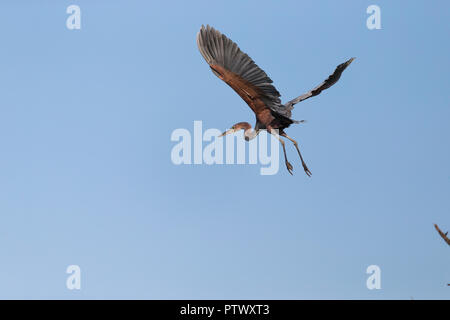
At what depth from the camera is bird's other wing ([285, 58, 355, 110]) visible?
10.8 m

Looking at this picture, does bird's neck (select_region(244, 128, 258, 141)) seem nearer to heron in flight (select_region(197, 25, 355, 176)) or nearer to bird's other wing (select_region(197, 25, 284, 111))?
heron in flight (select_region(197, 25, 355, 176))

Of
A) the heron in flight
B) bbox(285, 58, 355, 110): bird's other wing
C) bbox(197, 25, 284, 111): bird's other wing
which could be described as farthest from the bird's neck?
bbox(285, 58, 355, 110): bird's other wing

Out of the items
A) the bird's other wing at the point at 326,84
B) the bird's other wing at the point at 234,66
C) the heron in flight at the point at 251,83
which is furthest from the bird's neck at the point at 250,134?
the bird's other wing at the point at 326,84

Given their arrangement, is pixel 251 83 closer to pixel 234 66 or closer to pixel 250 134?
pixel 234 66

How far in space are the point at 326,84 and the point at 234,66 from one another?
5.45 ft

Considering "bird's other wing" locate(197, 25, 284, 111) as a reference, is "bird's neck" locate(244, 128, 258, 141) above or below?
below

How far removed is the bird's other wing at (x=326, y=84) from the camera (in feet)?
35.6

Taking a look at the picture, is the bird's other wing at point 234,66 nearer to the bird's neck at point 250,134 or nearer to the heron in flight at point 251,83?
the heron in flight at point 251,83

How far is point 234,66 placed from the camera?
10500 millimetres
